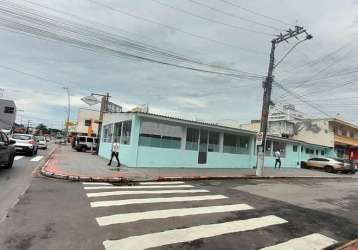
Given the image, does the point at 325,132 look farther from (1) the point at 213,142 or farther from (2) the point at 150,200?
(2) the point at 150,200

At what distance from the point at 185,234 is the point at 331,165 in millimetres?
32562

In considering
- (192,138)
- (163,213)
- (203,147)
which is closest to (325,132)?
(203,147)

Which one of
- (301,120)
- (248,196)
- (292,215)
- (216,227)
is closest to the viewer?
(216,227)

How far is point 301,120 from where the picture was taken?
5372cm

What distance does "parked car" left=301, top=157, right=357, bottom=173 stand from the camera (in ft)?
119

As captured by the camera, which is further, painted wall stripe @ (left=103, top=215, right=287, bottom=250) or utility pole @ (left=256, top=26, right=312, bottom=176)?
utility pole @ (left=256, top=26, right=312, bottom=176)

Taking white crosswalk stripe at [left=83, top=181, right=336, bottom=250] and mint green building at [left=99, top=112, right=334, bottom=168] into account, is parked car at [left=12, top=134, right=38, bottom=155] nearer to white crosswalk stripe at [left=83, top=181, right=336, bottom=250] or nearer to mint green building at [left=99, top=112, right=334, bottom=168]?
mint green building at [left=99, top=112, right=334, bottom=168]

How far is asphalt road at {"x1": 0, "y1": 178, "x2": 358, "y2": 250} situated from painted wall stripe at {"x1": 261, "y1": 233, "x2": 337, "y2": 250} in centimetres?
6

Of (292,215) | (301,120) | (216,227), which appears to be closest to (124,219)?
(216,227)

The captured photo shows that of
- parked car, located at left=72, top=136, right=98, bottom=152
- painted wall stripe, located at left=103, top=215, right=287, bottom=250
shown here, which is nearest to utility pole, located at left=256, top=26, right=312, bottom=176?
painted wall stripe, located at left=103, top=215, right=287, bottom=250

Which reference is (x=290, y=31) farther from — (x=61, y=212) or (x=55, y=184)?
(x=61, y=212)

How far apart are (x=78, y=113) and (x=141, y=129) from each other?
6045 cm

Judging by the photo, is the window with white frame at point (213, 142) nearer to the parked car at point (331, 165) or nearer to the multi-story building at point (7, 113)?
the parked car at point (331, 165)

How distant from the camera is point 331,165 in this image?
36.5 m
